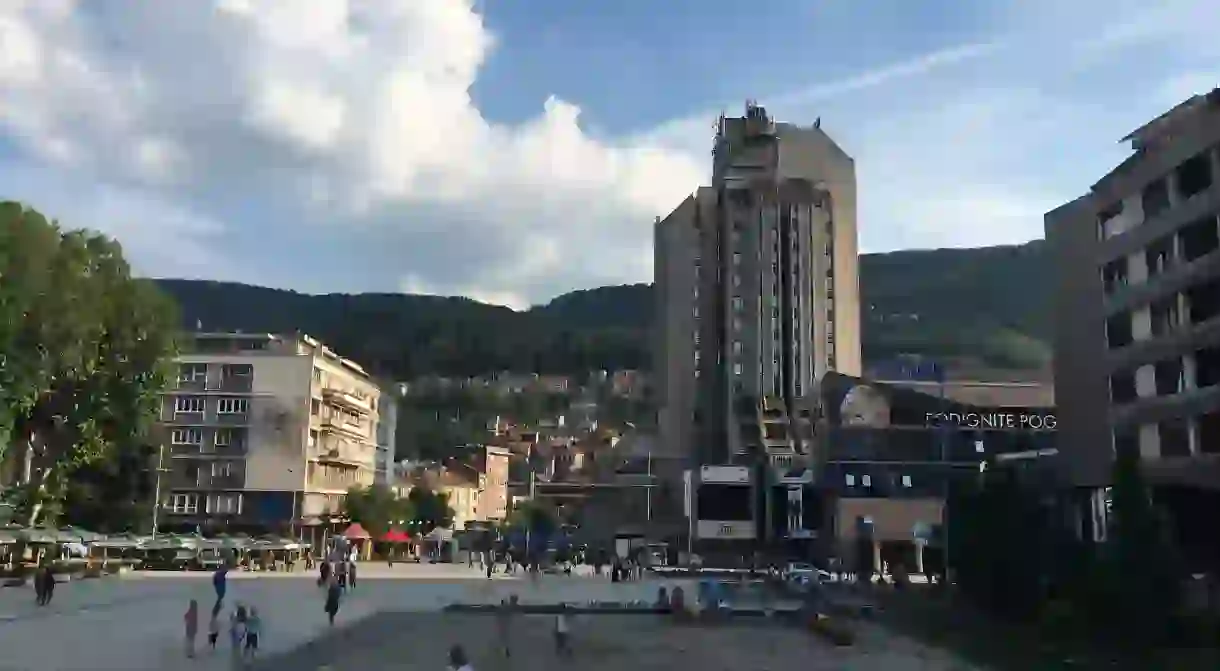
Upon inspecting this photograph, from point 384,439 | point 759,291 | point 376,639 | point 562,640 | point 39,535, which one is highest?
point 759,291

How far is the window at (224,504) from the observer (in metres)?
78.7

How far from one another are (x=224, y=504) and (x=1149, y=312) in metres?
63.7

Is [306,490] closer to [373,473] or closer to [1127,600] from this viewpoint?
[373,473]

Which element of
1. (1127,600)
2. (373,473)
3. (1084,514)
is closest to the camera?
(1127,600)

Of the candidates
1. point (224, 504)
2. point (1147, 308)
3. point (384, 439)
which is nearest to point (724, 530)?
point (384, 439)

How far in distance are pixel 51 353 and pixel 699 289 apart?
75937mm

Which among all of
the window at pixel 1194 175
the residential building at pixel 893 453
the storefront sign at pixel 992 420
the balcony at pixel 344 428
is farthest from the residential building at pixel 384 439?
the window at pixel 1194 175

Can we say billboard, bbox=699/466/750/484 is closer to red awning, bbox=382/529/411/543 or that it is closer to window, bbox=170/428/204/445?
red awning, bbox=382/529/411/543

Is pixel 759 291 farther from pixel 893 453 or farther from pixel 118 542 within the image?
pixel 118 542

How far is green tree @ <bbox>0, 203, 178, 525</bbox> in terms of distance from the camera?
1729 inches

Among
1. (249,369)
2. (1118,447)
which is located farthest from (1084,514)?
(249,369)

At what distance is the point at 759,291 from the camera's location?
11025 cm

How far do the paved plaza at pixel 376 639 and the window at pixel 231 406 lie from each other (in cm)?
3724

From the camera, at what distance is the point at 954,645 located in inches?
1111
